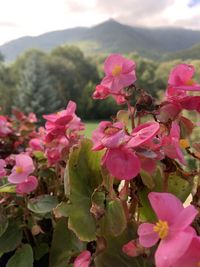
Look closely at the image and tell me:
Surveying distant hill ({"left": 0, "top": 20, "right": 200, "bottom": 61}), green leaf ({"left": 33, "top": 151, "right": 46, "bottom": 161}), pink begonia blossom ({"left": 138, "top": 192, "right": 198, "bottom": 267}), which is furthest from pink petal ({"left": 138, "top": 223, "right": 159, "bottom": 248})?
distant hill ({"left": 0, "top": 20, "right": 200, "bottom": 61})

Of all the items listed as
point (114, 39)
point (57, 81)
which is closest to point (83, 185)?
point (57, 81)

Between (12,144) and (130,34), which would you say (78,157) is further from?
(130,34)

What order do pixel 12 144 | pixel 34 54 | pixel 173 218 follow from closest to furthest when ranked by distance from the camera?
pixel 173 218 < pixel 12 144 < pixel 34 54

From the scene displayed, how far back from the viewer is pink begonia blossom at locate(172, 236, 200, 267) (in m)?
0.18

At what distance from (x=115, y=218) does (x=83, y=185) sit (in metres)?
0.04

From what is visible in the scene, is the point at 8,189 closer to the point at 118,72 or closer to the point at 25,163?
the point at 25,163

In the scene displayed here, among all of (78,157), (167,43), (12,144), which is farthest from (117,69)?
(167,43)

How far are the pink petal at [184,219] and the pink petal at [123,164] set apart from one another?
0.17ft

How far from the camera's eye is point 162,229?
0.62ft

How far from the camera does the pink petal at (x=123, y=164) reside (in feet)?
0.76

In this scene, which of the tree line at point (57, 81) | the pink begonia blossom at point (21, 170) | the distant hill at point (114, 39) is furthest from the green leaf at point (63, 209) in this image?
the distant hill at point (114, 39)

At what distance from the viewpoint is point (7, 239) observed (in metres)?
0.37

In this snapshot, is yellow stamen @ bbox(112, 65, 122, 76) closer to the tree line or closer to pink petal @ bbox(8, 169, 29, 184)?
pink petal @ bbox(8, 169, 29, 184)

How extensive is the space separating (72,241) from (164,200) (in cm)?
14
